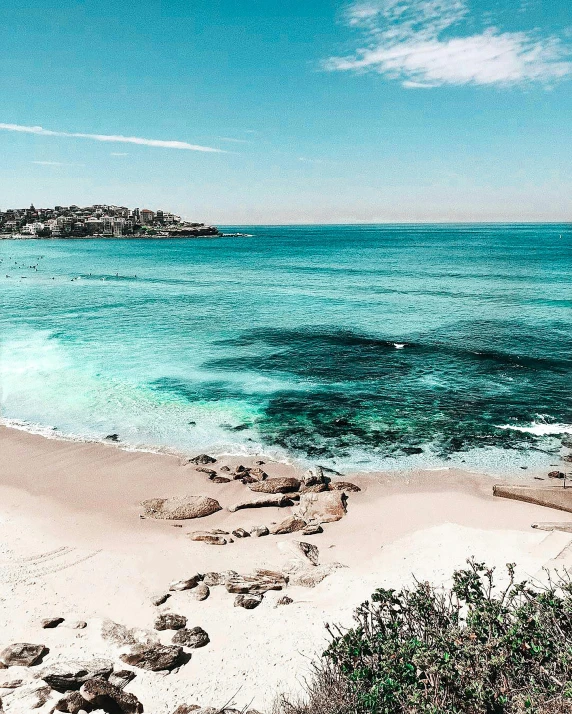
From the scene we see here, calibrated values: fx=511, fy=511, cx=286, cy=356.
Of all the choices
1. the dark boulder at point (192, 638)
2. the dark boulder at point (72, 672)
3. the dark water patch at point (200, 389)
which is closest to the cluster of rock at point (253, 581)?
the dark boulder at point (192, 638)

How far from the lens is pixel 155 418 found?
26656 millimetres

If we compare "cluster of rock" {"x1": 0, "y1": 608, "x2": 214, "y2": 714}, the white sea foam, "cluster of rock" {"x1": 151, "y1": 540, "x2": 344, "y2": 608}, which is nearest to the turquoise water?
the white sea foam

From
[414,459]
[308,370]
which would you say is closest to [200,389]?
[308,370]

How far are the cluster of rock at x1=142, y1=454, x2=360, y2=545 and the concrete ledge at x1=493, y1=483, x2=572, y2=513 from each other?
→ 5.38 meters

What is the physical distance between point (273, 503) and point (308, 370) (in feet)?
51.2

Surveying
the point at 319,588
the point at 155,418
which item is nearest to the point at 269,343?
the point at 155,418

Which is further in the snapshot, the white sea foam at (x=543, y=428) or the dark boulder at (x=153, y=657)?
the white sea foam at (x=543, y=428)

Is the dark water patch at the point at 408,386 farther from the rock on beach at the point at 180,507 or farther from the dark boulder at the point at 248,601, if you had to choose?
Result: the dark boulder at the point at 248,601

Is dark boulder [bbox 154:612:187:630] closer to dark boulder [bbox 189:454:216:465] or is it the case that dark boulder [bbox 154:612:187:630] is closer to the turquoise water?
dark boulder [bbox 189:454:216:465]

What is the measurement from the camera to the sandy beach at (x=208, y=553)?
10500 mm

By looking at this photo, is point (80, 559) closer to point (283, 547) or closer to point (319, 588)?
point (283, 547)

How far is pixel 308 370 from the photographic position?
109 ft

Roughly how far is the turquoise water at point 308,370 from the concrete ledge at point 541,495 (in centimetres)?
283

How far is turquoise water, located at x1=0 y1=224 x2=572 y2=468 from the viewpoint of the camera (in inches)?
950
